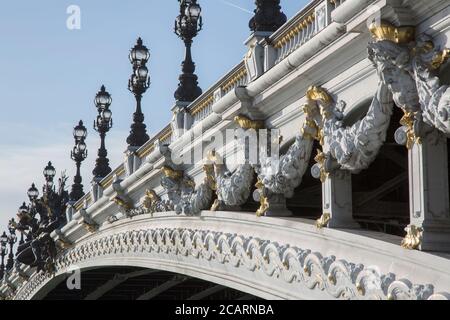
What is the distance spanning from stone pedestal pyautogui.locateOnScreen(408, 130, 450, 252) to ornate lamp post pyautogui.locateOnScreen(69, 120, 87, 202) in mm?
28470

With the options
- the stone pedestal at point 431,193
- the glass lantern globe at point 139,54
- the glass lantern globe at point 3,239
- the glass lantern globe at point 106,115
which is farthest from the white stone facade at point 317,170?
the glass lantern globe at point 3,239

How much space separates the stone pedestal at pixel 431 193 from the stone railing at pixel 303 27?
9.77ft

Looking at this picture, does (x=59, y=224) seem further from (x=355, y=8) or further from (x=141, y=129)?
(x=355, y=8)

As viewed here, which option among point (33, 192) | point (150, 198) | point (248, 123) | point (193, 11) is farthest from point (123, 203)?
point (33, 192)

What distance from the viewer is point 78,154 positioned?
4175 cm

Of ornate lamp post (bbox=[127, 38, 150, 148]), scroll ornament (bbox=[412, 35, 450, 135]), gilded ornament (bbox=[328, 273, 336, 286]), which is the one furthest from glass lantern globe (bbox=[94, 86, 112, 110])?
scroll ornament (bbox=[412, 35, 450, 135])

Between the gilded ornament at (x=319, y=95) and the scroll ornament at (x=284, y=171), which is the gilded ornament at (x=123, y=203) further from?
Answer: the gilded ornament at (x=319, y=95)

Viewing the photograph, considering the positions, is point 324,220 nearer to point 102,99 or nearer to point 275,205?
point 275,205

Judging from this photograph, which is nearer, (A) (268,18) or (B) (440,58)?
(B) (440,58)

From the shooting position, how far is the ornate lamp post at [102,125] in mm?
34656

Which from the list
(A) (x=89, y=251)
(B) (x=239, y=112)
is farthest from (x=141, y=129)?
(B) (x=239, y=112)

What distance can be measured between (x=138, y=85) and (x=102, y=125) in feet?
22.5

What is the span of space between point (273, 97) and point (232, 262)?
4127 millimetres
